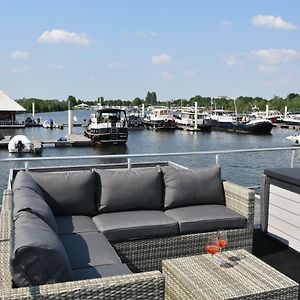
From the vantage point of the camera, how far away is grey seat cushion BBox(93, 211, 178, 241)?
296cm

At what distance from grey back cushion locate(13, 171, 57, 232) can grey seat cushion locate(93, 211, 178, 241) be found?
53cm

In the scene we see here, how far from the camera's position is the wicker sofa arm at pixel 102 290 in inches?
60.5

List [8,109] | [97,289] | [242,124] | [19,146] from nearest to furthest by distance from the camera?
[97,289] < [19,146] < [242,124] < [8,109]

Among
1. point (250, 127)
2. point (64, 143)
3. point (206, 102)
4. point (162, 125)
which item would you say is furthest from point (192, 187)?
point (206, 102)

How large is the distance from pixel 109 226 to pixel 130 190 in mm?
533

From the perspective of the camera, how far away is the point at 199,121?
48.9m

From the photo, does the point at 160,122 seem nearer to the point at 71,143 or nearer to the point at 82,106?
the point at 71,143

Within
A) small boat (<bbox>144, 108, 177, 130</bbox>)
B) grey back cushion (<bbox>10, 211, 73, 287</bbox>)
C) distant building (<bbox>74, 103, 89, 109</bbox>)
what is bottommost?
small boat (<bbox>144, 108, 177, 130</bbox>)

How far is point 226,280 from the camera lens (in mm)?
2010

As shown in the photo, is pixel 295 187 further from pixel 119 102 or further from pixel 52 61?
pixel 119 102

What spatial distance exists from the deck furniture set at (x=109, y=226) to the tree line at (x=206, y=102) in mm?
63790

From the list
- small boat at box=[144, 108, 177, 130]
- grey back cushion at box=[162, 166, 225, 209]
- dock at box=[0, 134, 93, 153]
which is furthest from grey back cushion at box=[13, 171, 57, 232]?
small boat at box=[144, 108, 177, 130]

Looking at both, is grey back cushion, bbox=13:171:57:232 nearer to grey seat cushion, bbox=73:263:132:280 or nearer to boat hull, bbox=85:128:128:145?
grey seat cushion, bbox=73:263:132:280

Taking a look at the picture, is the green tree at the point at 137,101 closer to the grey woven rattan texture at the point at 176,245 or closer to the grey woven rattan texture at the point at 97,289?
the grey woven rattan texture at the point at 176,245
